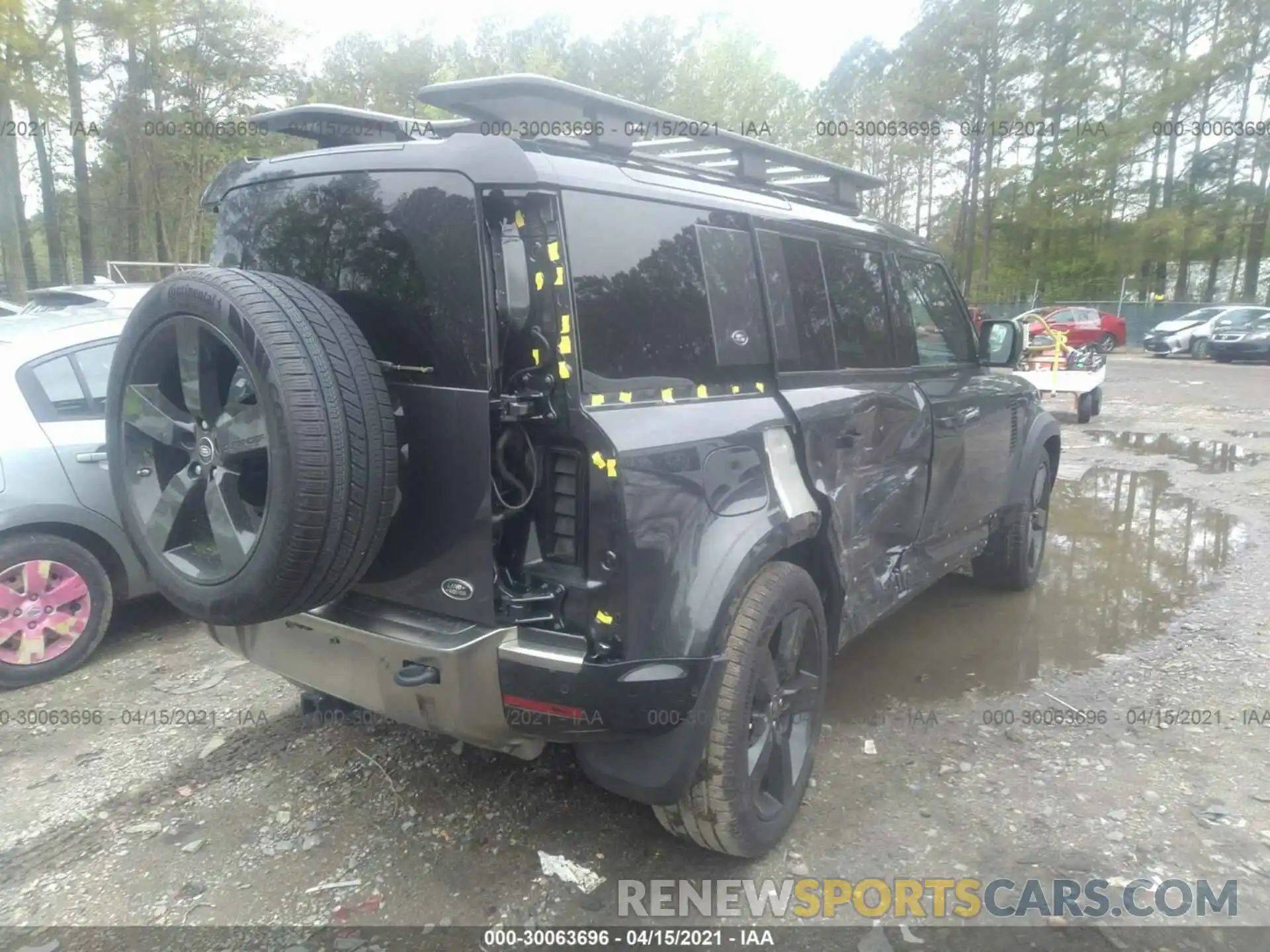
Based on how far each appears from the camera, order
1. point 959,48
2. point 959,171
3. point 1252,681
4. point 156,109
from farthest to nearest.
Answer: point 959,171 < point 959,48 < point 156,109 < point 1252,681

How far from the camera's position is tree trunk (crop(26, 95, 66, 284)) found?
2212 centimetres

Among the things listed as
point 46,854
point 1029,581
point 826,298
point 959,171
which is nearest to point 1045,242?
point 959,171

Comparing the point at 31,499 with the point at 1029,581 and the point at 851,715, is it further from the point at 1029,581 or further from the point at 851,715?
the point at 1029,581

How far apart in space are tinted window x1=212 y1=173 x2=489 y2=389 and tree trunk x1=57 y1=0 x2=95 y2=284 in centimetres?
1760

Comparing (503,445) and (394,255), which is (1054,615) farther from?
(394,255)

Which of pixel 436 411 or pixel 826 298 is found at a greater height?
pixel 826 298

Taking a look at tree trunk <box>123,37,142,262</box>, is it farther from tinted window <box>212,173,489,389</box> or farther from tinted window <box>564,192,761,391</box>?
tinted window <box>564,192,761,391</box>

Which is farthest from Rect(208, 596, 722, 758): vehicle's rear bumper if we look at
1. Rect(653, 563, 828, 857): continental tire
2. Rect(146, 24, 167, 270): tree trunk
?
Rect(146, 24, 167, 270): tree trunk

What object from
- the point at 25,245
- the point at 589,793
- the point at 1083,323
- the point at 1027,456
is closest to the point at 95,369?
the point at 589,793

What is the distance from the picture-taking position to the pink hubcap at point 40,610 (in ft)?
12.7

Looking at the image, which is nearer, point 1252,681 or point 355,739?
point 355,739

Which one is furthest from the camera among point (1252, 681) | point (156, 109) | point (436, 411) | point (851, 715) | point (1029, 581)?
point (156, 109)

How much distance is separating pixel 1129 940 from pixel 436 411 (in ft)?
8.06

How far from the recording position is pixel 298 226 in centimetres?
263
